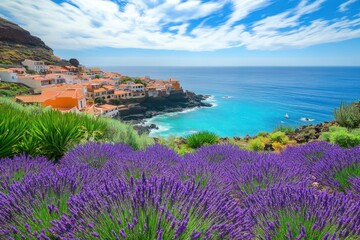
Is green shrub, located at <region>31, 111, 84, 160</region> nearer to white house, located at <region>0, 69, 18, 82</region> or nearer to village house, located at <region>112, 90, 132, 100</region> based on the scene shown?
village house, located at <region>112, 90, 132, 100</region>

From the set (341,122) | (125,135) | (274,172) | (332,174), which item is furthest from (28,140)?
(341,122)

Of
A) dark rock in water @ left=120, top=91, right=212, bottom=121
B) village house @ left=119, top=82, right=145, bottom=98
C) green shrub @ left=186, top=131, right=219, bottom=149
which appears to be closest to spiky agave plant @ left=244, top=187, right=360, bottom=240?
green shrub @ left=186, top=131, right=219, bottom=149

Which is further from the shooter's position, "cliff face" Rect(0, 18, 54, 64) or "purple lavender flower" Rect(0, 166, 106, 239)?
"cliff face" Rect(0, 18, 54, 64)

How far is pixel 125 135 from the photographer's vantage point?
6203mm

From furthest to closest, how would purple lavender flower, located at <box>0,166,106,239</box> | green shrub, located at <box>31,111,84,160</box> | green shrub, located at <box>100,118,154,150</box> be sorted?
green shrub, located at <box>100,118,154,150</box>
green shrub, located at <box>31,111,84,160</box>
purple lavender flower, located at <box>0,166,106,239</box>

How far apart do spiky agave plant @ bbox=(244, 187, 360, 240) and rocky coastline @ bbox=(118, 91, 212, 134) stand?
1906 inches

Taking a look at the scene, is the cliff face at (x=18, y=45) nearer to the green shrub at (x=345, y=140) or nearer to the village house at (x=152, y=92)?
the village house at (x=152, y=92)

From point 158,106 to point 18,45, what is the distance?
222ft

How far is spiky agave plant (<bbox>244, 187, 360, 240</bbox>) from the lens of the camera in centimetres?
152

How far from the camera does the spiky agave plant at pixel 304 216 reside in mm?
1522

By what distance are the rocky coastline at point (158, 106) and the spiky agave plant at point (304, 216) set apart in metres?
48.4

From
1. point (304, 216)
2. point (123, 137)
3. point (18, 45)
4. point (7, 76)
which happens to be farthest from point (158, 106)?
point (304, 216)

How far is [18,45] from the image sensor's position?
95.4 metres

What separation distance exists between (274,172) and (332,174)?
71cm
